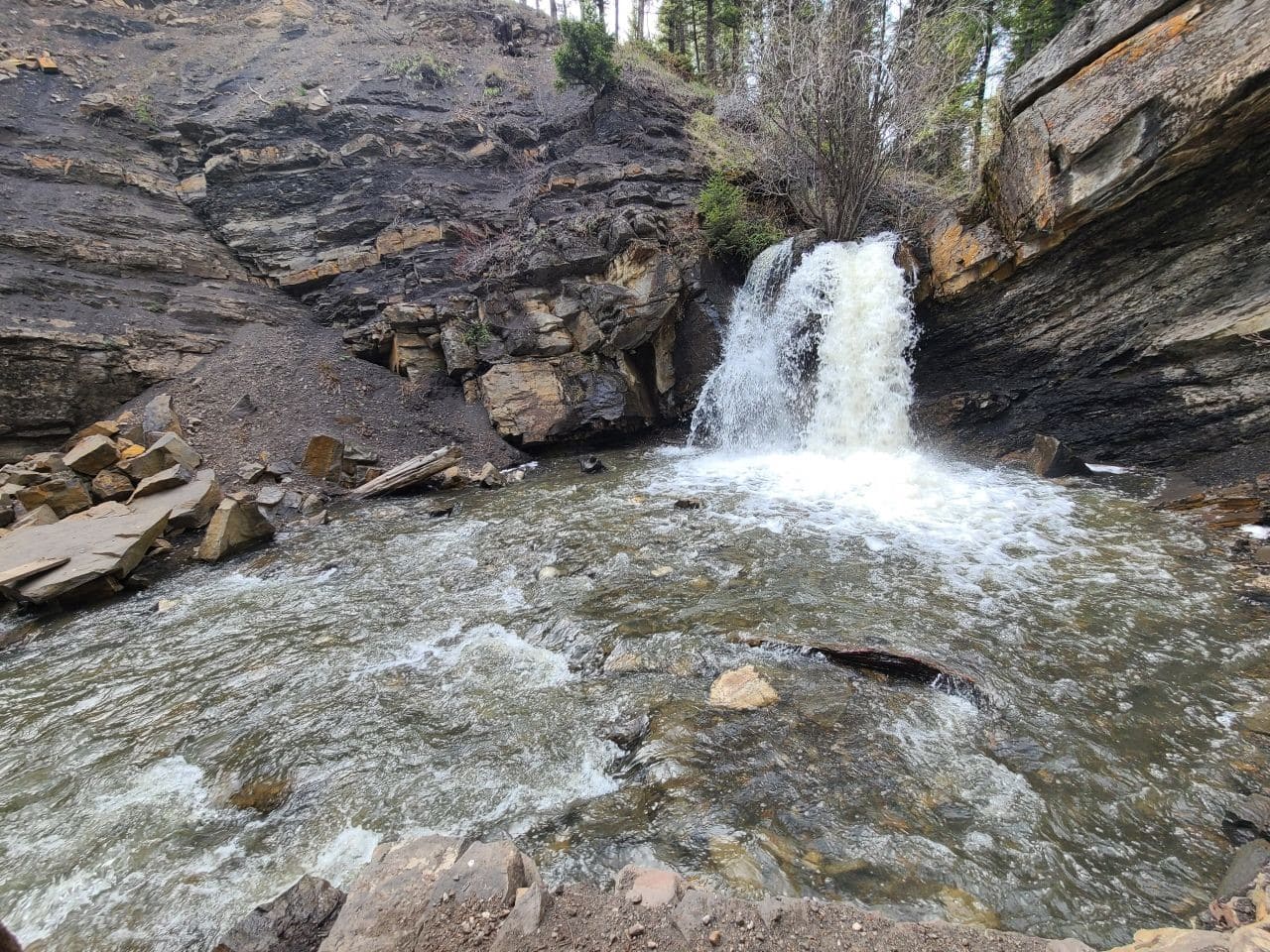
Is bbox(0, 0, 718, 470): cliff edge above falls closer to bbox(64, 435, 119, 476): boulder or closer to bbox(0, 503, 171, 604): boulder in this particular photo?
bbox(64, 435, 119, 476): boulder

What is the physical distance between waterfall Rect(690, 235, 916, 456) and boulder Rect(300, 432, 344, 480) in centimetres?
719

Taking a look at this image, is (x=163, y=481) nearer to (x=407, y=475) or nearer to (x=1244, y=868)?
(x=407, y=475)

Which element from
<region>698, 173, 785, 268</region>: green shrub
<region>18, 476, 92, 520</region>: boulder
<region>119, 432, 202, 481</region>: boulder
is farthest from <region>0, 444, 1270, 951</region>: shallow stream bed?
<region>698, 173, 785, 268</region>: green shrub

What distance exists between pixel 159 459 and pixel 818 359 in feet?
36.6

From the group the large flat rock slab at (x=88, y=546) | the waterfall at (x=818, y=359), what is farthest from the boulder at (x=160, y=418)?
the waterfall at (x=818, y=359)

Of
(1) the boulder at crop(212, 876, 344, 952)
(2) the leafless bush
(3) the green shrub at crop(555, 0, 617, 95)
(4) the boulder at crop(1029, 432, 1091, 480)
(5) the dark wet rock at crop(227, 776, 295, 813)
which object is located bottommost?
(5) the dark wet rock at crop(227, 776, 295, 813)

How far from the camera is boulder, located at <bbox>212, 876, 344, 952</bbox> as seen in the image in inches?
70.6

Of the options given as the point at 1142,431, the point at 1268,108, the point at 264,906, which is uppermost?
the point at 1268,108

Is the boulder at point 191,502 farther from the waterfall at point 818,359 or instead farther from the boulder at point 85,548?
the waterfall at point 818,359

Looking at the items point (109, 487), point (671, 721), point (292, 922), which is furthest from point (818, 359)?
point (109, 487)

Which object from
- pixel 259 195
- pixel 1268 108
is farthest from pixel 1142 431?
pixel 259 195

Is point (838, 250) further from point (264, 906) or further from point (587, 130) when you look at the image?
point (264, 906)

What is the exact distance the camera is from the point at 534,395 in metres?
11.2

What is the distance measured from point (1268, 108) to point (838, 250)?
567 cm
